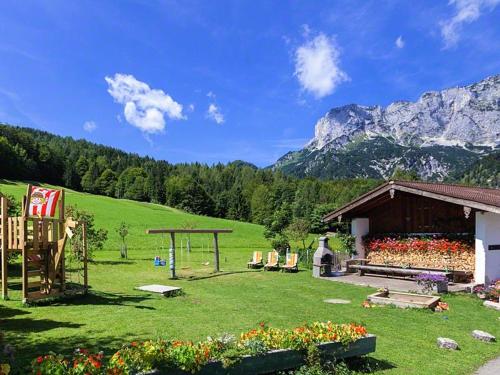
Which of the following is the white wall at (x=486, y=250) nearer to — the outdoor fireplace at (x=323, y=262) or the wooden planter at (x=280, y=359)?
the outdoor fireplace at (x=323, y=262)

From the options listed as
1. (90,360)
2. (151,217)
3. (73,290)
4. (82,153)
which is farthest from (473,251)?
(82,153)

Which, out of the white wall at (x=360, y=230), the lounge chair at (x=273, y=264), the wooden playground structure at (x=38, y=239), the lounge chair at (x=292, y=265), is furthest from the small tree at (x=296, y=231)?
the wooden playground structure at (x=38, y=239)

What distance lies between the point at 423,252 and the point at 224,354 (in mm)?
14933

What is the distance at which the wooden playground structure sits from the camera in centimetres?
1111

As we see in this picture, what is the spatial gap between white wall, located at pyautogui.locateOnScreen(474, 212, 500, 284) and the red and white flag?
14.4 m

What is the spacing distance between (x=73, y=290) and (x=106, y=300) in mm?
1226

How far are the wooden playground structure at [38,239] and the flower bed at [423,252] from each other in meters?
13.9

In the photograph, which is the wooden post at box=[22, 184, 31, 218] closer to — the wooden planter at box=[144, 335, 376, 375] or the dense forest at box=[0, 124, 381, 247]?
the wooden planter at box=[144, 335, 376, 375]

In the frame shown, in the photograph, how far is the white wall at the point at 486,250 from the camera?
15367mm

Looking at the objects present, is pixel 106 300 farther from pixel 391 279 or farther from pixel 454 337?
pixel 391 279

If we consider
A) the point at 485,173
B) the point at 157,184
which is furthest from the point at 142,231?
the point at 485,173

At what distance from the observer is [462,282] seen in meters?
16.4

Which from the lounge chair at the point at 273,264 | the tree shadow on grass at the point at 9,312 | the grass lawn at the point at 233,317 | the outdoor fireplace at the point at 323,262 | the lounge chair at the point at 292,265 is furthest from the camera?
the lounge chair at the point at 273,264

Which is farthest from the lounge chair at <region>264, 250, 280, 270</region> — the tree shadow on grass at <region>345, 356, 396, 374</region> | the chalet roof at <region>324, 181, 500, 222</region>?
the tree shadow on grass at <region>345, 356, 396, 374</region>
